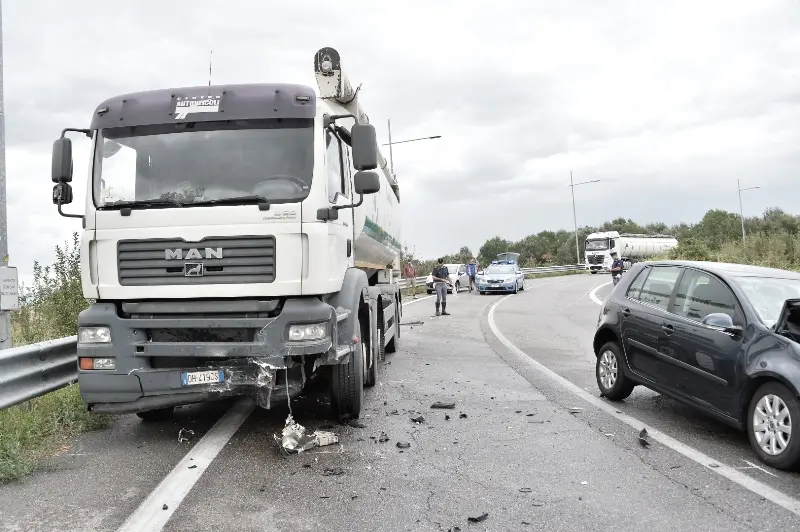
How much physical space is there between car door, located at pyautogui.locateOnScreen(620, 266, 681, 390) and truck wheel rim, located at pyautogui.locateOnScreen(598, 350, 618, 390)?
0.32 metres

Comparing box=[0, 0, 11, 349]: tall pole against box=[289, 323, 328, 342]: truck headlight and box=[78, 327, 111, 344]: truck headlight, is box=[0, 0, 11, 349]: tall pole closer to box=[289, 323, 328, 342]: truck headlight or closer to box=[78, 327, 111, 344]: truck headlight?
box=[78, 327, 111, 344]: truck headlight

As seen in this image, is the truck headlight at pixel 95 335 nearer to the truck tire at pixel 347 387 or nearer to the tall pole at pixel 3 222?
the tall pole at pixel 3 222

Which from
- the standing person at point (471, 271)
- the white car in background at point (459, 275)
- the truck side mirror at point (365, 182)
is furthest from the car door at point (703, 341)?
the white car in background at point (459, 275)

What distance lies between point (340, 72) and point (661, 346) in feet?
14.9

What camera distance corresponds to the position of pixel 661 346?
6137mm

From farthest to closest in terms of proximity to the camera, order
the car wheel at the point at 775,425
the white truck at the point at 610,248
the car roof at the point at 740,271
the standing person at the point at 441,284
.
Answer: the white truck at the point at 610,248
the standing person at the point at 441,284
the car roof at the point at 740,271
the car wheel at the point at 775,425

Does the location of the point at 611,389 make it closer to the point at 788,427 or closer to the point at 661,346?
the point at 661,346

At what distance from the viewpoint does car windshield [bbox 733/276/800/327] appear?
5277 millimetres

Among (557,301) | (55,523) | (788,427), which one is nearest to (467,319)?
(557,301)

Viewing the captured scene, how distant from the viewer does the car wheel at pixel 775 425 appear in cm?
450

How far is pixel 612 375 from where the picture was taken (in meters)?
7.04

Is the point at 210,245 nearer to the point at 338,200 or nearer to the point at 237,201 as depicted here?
the point at 237,201

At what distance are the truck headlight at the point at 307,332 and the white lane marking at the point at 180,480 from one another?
1080 mm

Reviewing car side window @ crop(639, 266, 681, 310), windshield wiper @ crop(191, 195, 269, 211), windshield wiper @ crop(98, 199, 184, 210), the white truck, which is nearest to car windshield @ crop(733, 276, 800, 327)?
car side window @ crop(639, 266, 681, 310)
